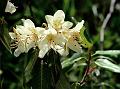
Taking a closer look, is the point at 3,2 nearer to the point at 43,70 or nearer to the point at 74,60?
the point at 43,70

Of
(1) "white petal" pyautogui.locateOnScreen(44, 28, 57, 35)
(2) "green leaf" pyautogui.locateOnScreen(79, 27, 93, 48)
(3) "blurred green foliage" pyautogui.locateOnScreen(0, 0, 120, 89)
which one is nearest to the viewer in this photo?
(1) "white petal" pyautogui.locateOnScreen(44, 28, 57, 35)

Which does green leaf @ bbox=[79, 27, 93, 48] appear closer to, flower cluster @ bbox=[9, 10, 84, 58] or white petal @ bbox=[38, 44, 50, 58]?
flower cluster @ bbox=[9, 10, 84, 58]

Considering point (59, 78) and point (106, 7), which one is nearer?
point (59, 78)

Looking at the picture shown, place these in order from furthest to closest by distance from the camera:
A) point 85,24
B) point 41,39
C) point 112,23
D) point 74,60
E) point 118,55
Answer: point 112,23 → point 118,55 → point 74,60 → point 85,24 → point 41,39

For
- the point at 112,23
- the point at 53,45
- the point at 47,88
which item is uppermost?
the point at 112,23

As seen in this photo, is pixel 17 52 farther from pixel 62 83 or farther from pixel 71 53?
A: pixel 71 53

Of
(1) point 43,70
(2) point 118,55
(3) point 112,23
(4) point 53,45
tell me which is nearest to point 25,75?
(1) point 43,70

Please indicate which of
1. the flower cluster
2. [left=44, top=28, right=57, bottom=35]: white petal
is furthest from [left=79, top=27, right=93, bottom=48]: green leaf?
[left=44, top=28, right=57, bottom=35]: white petal
